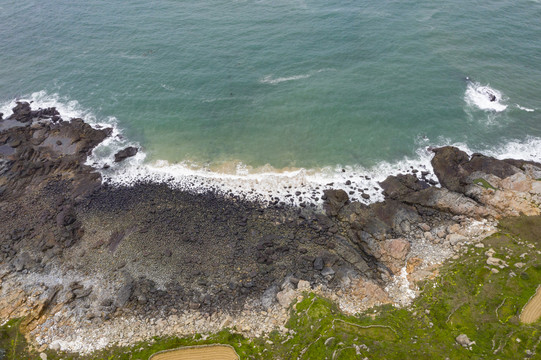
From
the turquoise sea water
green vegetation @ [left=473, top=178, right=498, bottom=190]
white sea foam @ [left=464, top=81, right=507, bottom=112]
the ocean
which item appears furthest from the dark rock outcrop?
white sea foam @ [left=464, top=81, right=507, bottom=112]

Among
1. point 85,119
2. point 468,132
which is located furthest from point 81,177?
point 468,132

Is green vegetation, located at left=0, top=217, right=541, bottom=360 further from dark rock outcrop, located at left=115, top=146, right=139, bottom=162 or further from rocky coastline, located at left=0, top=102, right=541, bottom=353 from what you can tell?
dark rock outcrop, located at left=115, top=146, right=139, bottom=162

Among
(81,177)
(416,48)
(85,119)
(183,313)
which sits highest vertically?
(416,48)

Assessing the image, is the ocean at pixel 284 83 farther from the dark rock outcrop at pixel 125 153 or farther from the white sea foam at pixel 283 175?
the dark rock outcrop at pixel 125 153

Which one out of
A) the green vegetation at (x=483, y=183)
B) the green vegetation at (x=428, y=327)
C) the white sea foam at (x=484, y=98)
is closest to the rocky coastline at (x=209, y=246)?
the green vegetation at (x=483, y=183)

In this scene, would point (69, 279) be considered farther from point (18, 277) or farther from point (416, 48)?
point (416, 48)

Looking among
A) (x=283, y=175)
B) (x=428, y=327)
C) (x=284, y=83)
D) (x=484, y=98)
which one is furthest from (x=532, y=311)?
(x=284, y=83)
